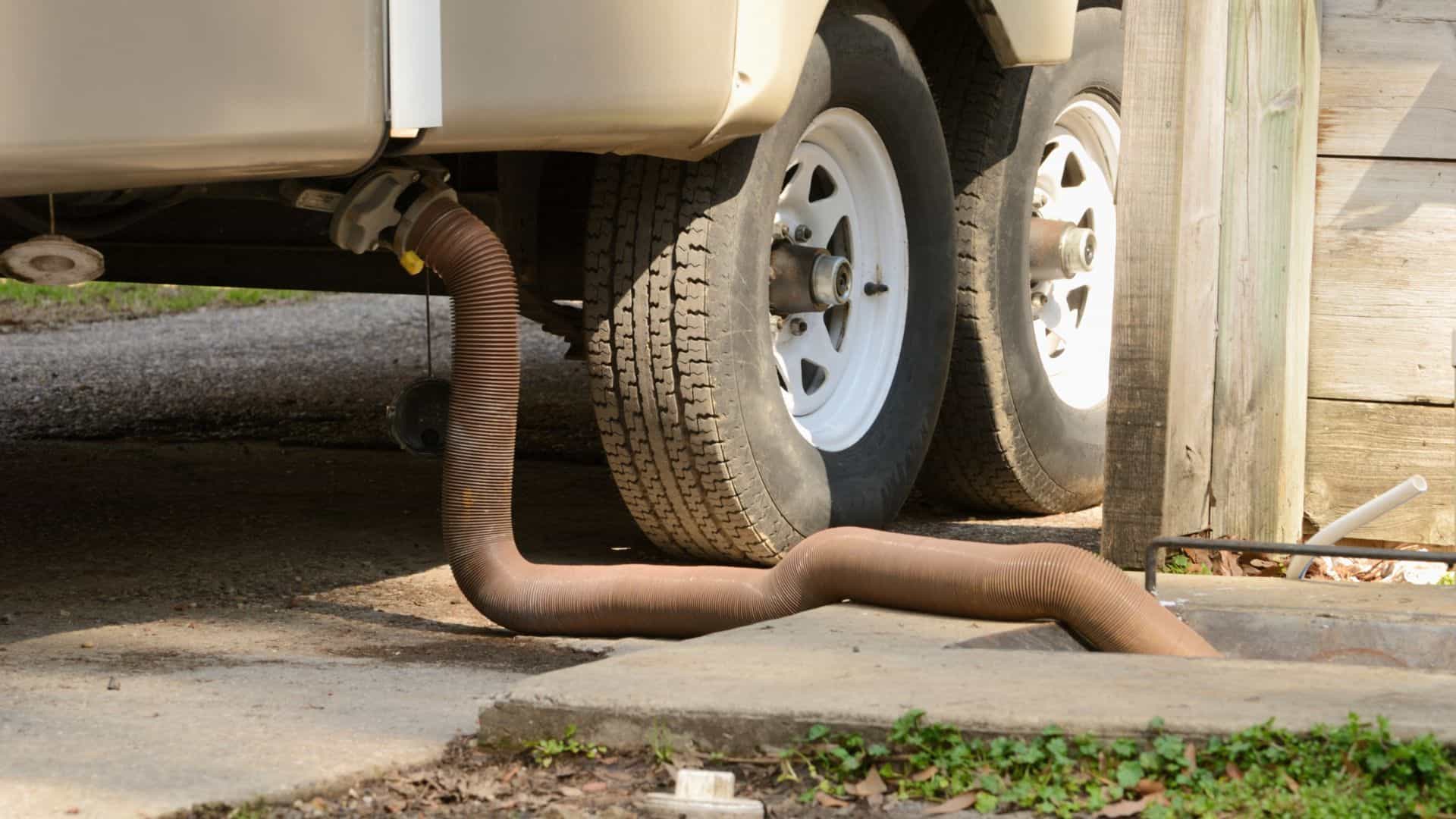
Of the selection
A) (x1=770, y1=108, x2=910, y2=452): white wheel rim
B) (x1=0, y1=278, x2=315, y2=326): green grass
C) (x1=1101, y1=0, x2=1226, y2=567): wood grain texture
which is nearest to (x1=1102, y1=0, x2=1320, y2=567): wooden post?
(x1=1101, y1=0, x2=1226, y2=567): wood grain texture

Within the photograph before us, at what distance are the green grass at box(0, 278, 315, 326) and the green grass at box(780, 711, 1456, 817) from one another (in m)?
7.70

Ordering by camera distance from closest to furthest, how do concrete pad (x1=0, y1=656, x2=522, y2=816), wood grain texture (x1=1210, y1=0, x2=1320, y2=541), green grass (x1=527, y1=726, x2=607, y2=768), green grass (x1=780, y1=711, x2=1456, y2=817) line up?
green grass (x1=780, y1=711, x2=1456, y2=817), concrete pad (x1=0, y1=656, x2=522, y2=816), green grass (x1=527, y1=726, x2=607, y2=768), wood grain texture (x1=1210, y1=0, x2=1320, y2=541)

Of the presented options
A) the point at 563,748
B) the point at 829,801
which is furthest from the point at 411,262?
the point at 829,801

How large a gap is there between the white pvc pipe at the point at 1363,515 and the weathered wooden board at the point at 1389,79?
692 mm

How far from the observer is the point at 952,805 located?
2.38m

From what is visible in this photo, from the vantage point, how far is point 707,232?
153 inches

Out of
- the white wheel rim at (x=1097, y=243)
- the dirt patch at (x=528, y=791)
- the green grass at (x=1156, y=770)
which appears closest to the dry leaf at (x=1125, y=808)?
the green grass at (x=1156, y=770)

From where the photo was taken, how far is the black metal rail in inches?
132

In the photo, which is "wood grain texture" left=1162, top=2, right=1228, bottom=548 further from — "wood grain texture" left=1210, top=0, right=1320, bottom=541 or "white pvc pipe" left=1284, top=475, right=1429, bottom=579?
"white pvc pipe" left=1284, top=475, right=1429, bottom=579

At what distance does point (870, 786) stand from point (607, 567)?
1.31 metres

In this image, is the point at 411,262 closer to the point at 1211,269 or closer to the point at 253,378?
the point at 1211,269

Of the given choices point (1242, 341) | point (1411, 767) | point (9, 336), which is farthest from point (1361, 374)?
point (9, 336)

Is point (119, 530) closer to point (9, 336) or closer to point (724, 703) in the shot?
point (724, 703)

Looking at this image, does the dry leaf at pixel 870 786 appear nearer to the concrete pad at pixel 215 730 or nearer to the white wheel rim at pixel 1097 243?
the concrete pad at pixel 215 730
